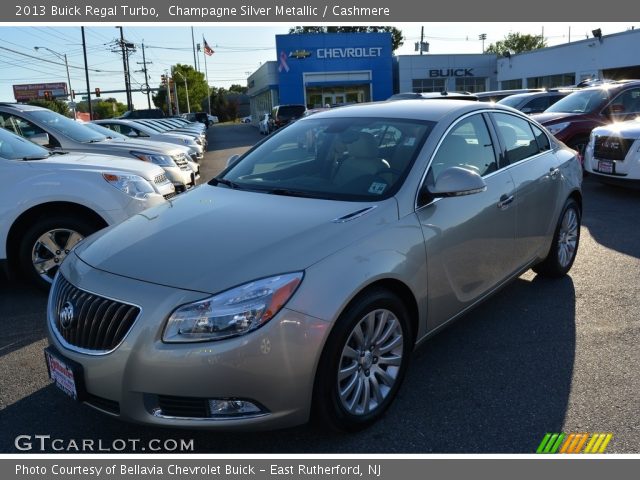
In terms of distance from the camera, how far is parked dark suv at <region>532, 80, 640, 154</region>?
10930 mm

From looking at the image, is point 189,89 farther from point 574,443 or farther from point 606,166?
point 574,443

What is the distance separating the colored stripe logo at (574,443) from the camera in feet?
9.30

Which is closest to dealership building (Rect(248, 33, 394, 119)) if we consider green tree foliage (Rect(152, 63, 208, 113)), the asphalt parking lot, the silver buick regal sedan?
the asphalt parking lot

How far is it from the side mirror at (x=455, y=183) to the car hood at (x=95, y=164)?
344cm

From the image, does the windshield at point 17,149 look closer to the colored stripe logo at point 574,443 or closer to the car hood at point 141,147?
the car hood at point 141,147

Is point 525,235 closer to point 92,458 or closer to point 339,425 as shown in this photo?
A: point 339,425

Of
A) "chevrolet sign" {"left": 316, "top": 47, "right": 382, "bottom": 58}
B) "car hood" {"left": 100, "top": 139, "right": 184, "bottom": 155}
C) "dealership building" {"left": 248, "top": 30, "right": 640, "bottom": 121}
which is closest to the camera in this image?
"car hood" {"left": 100, "top": 139, "right": 184, "bottom": 155}

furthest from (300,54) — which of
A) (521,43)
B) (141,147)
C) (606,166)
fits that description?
(521,43)

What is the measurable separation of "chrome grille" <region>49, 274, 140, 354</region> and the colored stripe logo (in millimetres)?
2094

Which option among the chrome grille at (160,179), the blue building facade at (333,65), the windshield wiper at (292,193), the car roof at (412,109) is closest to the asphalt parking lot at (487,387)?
the windshield wiper at (292,193)

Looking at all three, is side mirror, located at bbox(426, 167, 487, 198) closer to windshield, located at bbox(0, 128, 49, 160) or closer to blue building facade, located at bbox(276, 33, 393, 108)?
windshield, located at bbox(0, 128, 49, 160)

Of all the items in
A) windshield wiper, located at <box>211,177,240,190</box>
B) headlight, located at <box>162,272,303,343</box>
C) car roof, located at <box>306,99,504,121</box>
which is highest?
car roof, located at <box>306,99,504,121</box>

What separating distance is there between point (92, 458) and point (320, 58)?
45702mm

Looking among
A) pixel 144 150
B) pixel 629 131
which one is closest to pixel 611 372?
pixel 629 131
